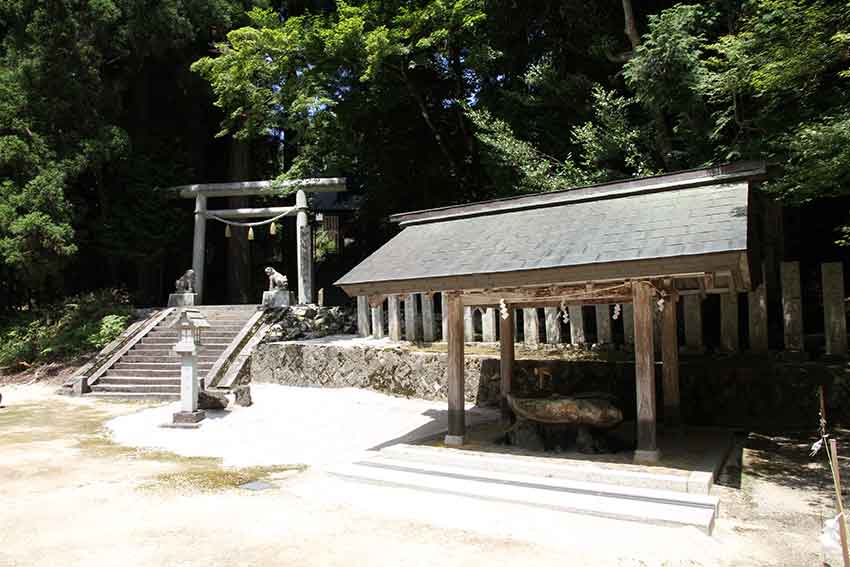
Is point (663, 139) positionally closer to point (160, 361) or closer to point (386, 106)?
point (386, 106)

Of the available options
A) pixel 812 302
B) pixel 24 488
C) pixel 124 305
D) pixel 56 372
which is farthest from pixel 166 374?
pixel 812 302

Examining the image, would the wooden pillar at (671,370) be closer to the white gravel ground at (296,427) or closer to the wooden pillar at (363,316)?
the white gravel ground at (296,427)

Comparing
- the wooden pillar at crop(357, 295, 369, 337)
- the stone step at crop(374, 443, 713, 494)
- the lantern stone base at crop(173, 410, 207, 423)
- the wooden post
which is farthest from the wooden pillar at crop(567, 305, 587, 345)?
the lantern stone base at crop(173, 410, 207, 423)

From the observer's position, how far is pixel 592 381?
955 cm

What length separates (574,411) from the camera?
22.9ft

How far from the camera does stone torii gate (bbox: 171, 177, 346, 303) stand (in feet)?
58.4

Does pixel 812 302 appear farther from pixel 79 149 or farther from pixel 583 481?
pixel 79 149

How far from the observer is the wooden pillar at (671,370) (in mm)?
8250

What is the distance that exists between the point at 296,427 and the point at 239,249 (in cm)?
1379

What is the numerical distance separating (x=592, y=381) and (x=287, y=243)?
18.0 meters

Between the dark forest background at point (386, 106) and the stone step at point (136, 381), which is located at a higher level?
the dark forest background at point (386, 106)

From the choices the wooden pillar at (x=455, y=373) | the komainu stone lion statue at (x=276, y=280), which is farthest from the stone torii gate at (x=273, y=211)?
the wooden pillar at (x=455, y=373)

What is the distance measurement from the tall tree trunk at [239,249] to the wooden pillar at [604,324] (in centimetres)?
1496

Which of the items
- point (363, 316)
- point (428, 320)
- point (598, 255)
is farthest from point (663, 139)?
point (363, 316)
